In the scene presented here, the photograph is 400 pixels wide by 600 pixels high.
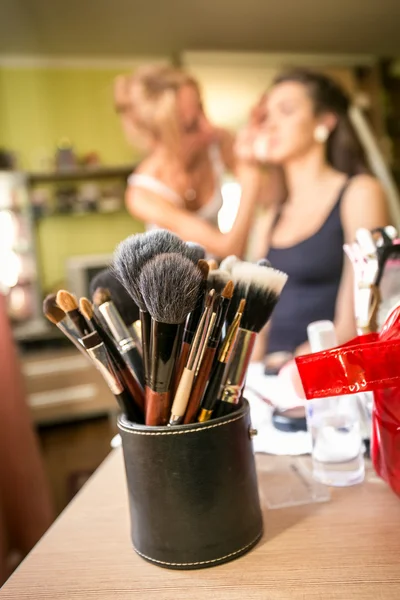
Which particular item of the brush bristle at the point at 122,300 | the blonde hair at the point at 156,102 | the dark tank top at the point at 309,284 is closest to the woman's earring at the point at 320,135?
the dark tank top at the point at 309,284

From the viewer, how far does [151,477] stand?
1.41 ft

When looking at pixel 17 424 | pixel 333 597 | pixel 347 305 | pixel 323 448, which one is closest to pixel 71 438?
pixel 17 424

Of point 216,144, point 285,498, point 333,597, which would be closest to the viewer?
point 333,597

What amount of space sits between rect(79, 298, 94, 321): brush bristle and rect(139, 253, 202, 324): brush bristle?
0.23 feet

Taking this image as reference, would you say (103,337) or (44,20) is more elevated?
(44,20)

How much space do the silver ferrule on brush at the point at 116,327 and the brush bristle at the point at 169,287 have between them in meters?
0.08

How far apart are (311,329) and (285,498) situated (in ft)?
A: 0.62

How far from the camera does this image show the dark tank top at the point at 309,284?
1.18m

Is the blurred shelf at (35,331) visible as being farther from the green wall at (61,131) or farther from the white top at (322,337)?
the white top at (322,337)

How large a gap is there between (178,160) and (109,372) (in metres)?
1.28

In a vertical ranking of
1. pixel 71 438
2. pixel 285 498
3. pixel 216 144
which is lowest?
pixel 71 438

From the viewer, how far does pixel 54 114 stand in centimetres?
279

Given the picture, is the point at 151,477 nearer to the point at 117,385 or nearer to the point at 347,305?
the point at 117,385

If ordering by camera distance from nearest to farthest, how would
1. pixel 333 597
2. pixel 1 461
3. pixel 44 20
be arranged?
1. pixel 333 597
2. pixel 1 461
3. pixel 44 20
